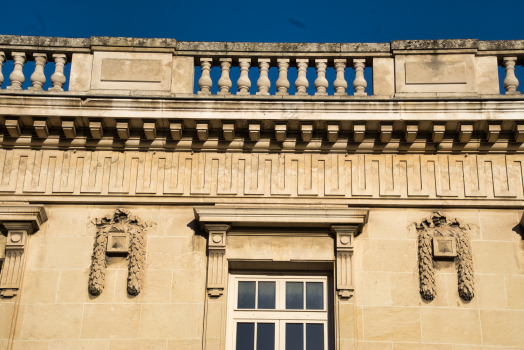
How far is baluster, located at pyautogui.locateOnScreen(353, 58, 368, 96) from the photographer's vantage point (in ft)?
38.5

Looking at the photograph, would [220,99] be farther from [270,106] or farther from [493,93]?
[493,93]

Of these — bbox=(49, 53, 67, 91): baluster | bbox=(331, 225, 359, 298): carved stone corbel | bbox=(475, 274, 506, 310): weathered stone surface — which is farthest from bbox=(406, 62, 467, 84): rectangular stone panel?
bbox=(49, 53, 67, 91): baluster

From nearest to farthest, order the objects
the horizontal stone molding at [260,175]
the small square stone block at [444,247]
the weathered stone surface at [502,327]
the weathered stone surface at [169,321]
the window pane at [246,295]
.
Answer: the weathered stone surface at [502,327] < the weathered stone surface at [169,321] < the small square stone block at [444,247] < the window pane at [246,295] < the horizontal stone molding at [260,175]

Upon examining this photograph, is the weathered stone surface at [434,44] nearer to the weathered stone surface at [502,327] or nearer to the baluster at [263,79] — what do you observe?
the baluster at [263,79]

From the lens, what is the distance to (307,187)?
1134 cm

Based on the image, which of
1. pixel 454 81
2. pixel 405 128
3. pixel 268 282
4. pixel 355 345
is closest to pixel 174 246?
pixel 268 282

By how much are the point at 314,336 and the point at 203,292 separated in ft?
5.33

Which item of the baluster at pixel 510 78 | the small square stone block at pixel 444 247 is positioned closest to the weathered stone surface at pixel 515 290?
the small square stone block at pixel 444 247

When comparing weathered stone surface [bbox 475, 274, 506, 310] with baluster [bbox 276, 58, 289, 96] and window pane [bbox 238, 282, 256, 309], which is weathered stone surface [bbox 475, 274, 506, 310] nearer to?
window pane [bbox 238, 282, 256, 309]

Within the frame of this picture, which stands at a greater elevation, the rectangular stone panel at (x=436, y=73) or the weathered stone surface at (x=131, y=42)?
the weathered stone surface at (x=131, y=42)

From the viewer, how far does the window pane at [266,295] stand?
10.9m

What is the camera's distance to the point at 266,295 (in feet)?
36.1

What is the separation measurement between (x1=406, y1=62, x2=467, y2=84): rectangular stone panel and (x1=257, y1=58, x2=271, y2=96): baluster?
2101 millimetres

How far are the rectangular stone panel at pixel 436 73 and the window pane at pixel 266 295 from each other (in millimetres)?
3682
